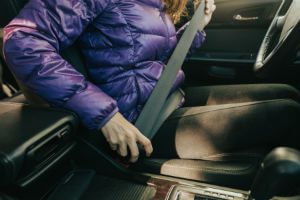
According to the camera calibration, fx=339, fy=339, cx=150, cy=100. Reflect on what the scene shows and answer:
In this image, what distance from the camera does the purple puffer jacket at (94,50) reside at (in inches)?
34.1

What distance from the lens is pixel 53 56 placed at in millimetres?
883

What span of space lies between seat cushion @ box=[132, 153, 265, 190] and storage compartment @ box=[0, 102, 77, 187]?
0.29 metres

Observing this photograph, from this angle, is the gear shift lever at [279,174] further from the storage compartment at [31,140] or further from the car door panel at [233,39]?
the car door panel at [233,39]

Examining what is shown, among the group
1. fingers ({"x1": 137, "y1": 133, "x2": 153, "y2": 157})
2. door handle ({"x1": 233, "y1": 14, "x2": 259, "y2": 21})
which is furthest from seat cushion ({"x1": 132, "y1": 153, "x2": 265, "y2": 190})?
door handle ({"x1": 233, "y1": 14, "x2": 259, "y2": 21})

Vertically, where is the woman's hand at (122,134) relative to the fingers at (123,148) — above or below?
above

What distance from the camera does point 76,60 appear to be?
42.4 inches

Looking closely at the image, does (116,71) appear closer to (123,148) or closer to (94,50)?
(94,50)

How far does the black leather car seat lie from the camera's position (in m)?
1.00

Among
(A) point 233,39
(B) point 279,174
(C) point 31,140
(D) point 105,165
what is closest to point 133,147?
(D) point 105,165

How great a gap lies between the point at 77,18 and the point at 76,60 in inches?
7.0

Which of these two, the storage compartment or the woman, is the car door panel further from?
the storage compartment

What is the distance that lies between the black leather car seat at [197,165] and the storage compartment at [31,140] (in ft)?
0.35

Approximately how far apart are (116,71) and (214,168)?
43cm

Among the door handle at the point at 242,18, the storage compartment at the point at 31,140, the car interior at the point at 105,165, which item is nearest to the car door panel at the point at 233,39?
the door handle at the point at 242,18
